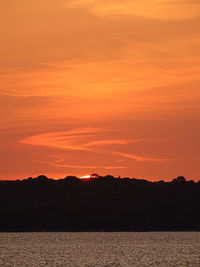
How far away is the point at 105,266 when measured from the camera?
12769 cm

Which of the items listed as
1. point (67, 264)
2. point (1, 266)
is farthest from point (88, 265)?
point (1, 266)

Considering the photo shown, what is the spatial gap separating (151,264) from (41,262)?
1954cm

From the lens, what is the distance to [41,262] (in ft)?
455

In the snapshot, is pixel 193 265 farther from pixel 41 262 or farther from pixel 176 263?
pixel 41 262

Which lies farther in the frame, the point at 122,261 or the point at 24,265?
the point at 122,261

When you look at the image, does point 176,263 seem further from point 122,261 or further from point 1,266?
point 1,266

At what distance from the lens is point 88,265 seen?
131500 millimetres

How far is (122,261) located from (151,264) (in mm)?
10027

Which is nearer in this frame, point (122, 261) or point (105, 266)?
point (105, 266)

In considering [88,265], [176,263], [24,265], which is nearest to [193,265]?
[176,263]

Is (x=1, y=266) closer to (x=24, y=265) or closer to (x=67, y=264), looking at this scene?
(x=24, y=265)

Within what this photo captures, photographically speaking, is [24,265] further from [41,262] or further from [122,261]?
[122,261]

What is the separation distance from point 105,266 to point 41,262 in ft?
51.1

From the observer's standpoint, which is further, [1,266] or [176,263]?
[176,263]
